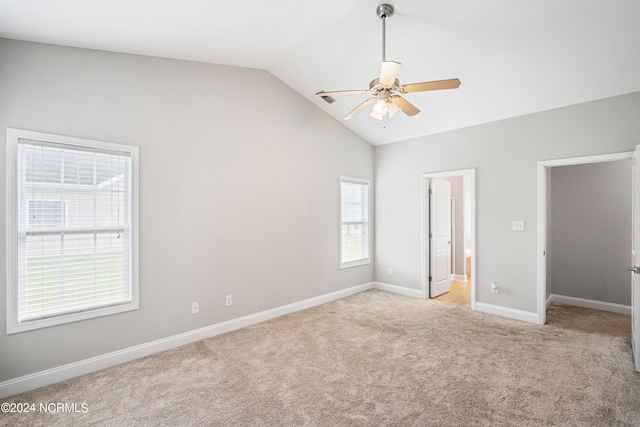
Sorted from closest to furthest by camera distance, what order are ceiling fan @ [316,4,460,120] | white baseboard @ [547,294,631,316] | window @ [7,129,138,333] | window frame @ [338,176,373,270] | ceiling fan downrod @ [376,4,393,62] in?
ceiling fan @ [316,4,460,120], window @ [7,129,138,333], ceiling fan downrod @ [376,4,393,62], white baseboard @ [547,294,631,316], window frame @ [338,176,373,270]

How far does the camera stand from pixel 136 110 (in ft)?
9.93

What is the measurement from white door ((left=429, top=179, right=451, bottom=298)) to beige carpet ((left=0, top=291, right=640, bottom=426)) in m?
1.40

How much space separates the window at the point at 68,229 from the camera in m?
2.45

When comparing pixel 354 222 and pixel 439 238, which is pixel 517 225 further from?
pixel 354 222

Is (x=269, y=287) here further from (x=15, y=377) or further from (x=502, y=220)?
(x=502, y=220)

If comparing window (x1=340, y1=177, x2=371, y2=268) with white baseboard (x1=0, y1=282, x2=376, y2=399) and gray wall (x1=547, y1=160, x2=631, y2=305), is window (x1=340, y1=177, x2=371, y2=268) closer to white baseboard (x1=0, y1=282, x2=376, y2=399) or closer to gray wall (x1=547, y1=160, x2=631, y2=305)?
white baseboard (x1=0, y1=282, x2=376, y2=399)

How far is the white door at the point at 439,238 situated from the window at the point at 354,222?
44.8 inches

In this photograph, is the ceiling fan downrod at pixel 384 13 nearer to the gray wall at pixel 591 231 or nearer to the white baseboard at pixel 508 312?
the gray wall at pixel 591 231

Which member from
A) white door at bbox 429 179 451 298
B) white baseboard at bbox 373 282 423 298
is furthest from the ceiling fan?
white baseboard at bbox 373 282 423 298

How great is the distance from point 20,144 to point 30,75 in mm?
577

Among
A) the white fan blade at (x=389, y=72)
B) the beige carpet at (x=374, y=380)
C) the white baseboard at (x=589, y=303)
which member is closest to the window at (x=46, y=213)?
the beige carpet at (x=374, y=380)

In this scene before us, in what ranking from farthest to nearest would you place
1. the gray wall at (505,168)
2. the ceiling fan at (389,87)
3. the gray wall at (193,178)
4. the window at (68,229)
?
1. the gray wall at (505,168)
2. the gray wall at (193,178)
3. the window at (68,229)
4. the ceiling fan at (389,87)

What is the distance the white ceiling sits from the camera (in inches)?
A: 94.2

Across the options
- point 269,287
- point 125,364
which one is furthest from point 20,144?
point 269,287
